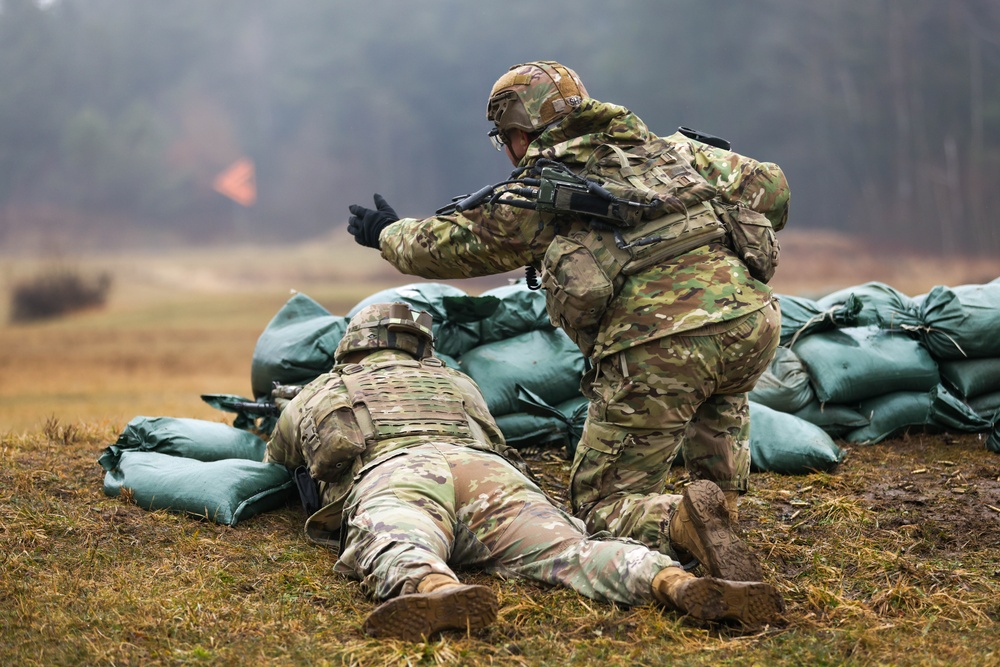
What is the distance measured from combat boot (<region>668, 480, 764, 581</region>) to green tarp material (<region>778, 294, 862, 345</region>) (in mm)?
2514

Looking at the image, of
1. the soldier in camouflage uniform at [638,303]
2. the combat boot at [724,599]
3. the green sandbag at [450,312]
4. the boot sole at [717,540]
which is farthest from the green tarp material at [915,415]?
the combat boot at [724,599]

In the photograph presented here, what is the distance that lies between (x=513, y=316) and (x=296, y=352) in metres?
1.08

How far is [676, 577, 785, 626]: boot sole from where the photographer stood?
2.57 meters

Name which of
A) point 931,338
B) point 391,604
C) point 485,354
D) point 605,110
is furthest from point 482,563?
point 931,338

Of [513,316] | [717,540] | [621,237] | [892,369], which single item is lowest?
[892,369]

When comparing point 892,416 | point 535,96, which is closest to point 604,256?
point 535,96

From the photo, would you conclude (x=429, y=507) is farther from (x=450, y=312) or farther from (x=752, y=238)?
(x=450, y=312)

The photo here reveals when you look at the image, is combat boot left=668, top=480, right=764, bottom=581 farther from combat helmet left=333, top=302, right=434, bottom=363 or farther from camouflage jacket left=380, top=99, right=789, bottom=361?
combat helmet left=333, top=302, right=434, bottom=363

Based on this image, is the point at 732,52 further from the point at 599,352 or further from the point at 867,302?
the point at 599,352

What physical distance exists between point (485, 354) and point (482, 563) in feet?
6.32

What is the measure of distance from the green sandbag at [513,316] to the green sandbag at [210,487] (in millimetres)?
1409

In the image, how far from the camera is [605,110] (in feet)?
11.1

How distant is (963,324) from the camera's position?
16.8ft

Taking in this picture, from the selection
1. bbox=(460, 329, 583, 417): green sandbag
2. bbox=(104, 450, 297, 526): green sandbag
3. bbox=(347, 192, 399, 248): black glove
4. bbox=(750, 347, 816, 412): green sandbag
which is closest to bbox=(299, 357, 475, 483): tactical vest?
bbox=(104, 450, 297, 526): green sandbag
